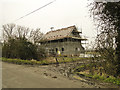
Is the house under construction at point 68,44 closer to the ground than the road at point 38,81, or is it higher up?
higher up

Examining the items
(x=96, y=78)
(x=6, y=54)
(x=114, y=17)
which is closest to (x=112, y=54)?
(x=96, y=78)

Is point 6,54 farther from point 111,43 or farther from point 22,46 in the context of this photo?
point 111,43

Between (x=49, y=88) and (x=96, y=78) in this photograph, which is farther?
(x=96, y=78)

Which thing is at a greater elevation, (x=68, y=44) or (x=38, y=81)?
(x=68, y=44)

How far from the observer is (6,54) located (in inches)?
650

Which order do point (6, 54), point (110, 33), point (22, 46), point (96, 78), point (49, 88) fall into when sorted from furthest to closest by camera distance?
point (6, 54) → point (22, 46) → point (110, 33) → point (96, 78) → point (49, 88)

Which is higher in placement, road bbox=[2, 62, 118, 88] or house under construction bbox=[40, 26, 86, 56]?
house under construction bbox=[40, 26, 86, 56]

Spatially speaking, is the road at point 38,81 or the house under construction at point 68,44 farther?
the house under construction at point 68,44

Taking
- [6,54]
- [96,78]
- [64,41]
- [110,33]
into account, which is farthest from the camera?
[64,41]

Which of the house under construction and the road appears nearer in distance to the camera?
the road

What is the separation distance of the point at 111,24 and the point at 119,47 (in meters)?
1.63

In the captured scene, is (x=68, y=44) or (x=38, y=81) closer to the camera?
(x=38, y=81)

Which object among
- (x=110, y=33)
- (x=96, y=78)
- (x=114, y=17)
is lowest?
(x=96, y=78)

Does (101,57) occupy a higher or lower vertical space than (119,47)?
lower
